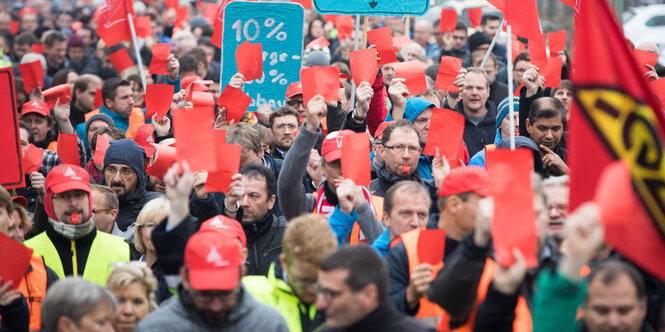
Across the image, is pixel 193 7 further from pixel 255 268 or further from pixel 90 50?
pixel 255 268

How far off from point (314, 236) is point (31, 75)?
6.93 meters

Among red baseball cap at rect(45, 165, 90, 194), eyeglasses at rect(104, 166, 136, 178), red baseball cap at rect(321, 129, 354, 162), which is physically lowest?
eyeglasses at rect(104, 166, 136, 178)

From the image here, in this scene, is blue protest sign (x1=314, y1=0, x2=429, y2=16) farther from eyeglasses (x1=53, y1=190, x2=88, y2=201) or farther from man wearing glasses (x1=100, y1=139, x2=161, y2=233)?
eyeglasses (x1=53, y1=190, x2=88, y2=201)

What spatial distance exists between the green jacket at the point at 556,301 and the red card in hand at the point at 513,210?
0.29 feet

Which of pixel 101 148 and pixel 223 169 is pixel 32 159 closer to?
pixel 101 148

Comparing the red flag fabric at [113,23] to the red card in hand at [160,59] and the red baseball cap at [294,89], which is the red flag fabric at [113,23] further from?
the red baseball cap at [294,89]

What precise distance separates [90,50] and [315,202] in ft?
35.7

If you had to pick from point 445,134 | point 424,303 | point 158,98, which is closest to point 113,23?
point 158,98

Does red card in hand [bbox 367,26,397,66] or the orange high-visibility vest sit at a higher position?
red card in hand [bbox 367,26,397,66]

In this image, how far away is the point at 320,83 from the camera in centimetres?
656

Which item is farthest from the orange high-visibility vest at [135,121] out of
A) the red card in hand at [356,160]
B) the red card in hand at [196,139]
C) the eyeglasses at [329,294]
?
the eyeglasses at [329,294]

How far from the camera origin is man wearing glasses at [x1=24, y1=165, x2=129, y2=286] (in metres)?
5.44

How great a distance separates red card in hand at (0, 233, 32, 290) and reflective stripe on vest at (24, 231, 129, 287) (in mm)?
795

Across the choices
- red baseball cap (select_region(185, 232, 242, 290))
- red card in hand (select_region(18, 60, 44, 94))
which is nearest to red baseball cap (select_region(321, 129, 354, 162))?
red baseball cap (select_region(185, 232, 242, 290))
